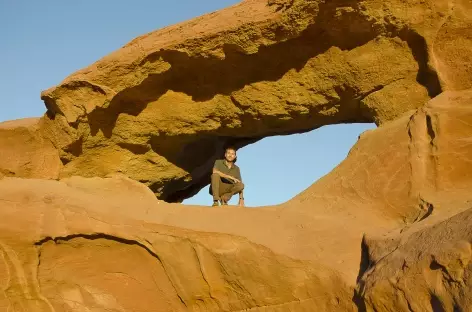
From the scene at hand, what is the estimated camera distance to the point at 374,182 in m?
5.09

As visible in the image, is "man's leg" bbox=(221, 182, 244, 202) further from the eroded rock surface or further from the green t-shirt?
the eroded rock surface

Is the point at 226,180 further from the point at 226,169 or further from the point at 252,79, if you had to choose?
the point at 252,79

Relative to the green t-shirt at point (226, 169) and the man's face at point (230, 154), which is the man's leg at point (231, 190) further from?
the man's face at point (230, 154)

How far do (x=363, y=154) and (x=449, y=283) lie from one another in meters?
2.31

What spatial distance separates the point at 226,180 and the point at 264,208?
3.45 ft

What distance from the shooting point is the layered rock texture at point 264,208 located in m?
4.35

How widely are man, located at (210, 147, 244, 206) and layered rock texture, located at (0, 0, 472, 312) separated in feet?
2.30

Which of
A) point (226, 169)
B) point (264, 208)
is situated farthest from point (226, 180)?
point (264, 208)

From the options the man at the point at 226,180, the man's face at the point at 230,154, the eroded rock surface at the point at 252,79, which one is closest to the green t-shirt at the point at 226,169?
the man at the point at 226,180

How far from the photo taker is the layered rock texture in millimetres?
4348

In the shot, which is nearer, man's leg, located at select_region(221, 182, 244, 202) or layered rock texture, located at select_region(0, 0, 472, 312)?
layered rock texture, located at select_region(0, 0, 472, 312)

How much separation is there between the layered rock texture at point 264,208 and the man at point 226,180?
0.70 metres

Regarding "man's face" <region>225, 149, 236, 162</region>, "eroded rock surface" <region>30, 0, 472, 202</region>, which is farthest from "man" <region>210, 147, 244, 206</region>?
"eroded rock surface" <region>30, 0, 472, 202</region>

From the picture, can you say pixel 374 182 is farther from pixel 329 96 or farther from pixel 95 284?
pixel 95 284
